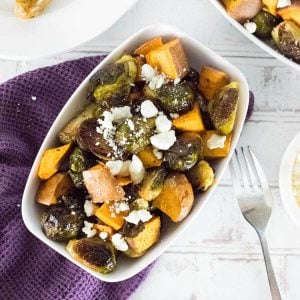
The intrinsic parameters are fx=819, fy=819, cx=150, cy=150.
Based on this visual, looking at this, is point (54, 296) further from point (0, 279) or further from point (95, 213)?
point (95, 213)

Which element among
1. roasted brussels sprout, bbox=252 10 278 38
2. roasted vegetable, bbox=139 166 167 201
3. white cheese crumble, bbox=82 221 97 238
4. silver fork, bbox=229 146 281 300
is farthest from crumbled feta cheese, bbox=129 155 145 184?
roasted brussels sprout, bbox=252 10 278 38

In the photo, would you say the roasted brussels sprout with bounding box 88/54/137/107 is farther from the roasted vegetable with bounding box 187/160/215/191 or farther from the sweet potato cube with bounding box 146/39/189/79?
the roasted vegetable with bounding box 187/160/215/191

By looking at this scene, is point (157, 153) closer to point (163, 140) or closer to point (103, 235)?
point (163, 140)

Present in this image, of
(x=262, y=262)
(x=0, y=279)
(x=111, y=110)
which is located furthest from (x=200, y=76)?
(x=0, y=279)

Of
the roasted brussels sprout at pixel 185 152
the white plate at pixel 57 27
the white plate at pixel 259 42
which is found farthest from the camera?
the white plate at pixel 57 27

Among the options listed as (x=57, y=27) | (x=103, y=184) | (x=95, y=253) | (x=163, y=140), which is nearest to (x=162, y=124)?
(x=163, y=140)

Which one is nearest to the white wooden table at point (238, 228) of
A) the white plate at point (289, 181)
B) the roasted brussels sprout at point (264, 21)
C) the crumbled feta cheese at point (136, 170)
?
the white plate at point (289, 181)

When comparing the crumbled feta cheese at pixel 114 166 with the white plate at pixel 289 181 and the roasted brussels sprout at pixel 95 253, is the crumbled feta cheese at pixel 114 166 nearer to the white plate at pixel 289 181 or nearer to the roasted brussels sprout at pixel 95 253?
the roasted brussels sprout at pixel 95 253
